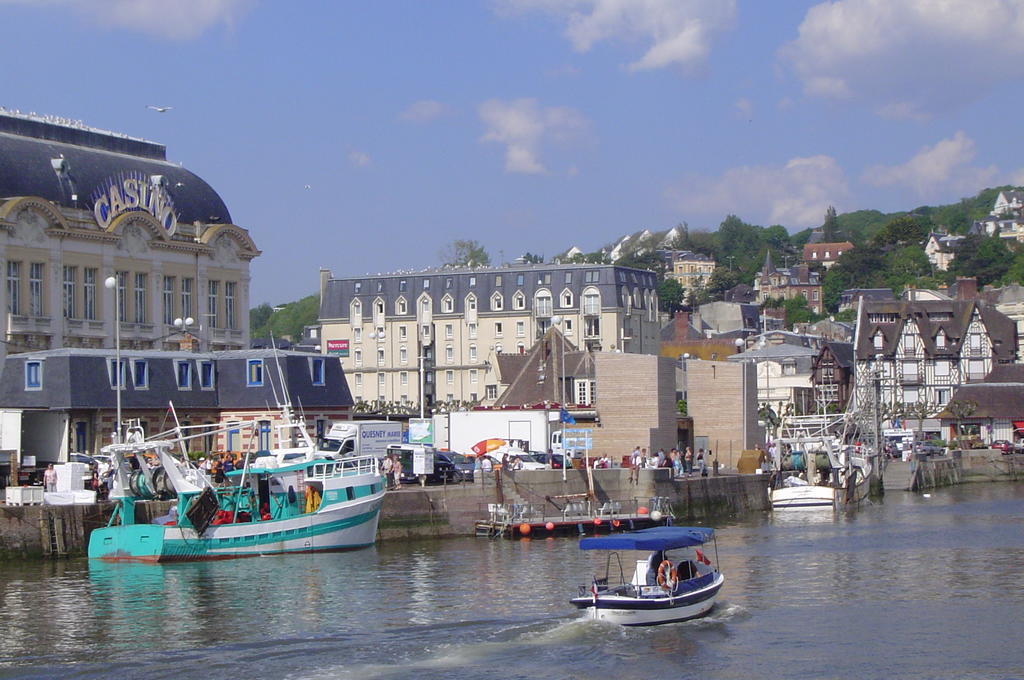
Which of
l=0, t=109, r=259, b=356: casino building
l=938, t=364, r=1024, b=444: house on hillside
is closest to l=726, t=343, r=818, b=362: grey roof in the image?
l=938, t=364, r=1024, b=444: house on hillside

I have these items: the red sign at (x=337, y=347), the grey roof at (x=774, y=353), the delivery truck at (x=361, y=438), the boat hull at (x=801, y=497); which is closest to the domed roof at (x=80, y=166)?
the delivery truck at (x=361, y=438)

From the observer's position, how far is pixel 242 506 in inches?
2095

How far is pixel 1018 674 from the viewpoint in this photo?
32.9m

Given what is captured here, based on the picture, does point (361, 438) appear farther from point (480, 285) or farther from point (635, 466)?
point (480, 285)

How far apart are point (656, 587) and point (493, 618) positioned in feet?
13.2

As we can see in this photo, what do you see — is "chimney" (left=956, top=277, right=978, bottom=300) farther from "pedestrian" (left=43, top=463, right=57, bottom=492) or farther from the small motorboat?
the small motorboat

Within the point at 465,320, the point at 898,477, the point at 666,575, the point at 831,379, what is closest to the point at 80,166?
the point at 898,477

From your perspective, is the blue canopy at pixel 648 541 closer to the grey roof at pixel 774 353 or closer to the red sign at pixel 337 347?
the grey roof at pixel 774 353

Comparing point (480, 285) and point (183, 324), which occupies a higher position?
point (480, 285)

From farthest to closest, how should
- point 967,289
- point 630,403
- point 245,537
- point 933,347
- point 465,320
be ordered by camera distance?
point 465,320 → point 967,289 → point 933,347 → point 630,403 → point 245,537

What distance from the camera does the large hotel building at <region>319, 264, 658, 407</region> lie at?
517ft

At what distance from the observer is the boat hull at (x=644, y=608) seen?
3734cm

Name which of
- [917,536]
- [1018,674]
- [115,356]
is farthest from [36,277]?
[1018,674]

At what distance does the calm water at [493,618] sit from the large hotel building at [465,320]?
331 ft
